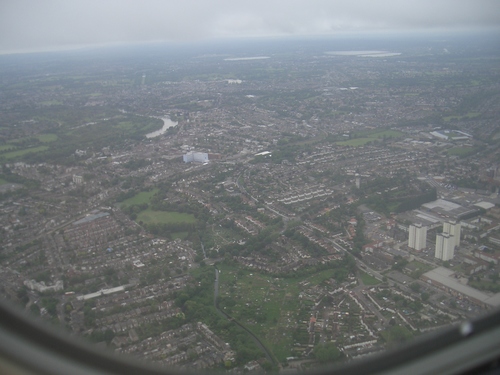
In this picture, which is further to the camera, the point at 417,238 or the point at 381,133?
the point at 381,133

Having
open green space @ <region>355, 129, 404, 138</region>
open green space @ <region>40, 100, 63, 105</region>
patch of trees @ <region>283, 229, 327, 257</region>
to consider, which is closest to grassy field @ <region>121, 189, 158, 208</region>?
patch of trees @ <region>283, 229, 327, 257</region>

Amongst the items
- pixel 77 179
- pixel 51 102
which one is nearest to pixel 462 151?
pixel 77 179

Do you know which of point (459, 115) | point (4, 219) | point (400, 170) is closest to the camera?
point (4, 219)

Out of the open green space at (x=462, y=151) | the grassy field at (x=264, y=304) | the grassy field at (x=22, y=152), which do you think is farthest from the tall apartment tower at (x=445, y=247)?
the grassy field at (x=22, y=152)

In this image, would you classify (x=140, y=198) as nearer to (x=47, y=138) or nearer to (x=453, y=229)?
(x=453, y=229)

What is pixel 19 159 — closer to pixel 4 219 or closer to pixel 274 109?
pixel 4 219

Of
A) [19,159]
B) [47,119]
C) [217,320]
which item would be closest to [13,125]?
[47,119]
